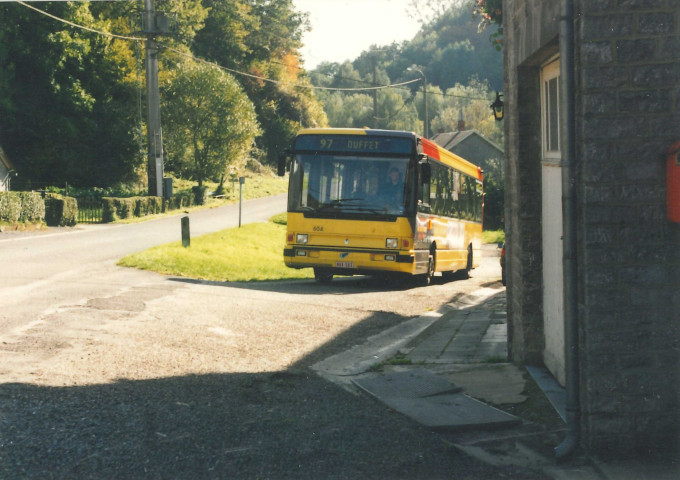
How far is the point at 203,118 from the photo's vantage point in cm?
6078

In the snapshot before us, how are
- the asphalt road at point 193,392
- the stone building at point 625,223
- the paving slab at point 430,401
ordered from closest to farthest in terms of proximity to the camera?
the asphalt road at point 193,392 < the stone building at point 625,223 < the paving slab at point 430,401

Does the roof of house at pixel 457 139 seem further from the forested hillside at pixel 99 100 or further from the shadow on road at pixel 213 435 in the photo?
the shadow on road at pixel 213 435

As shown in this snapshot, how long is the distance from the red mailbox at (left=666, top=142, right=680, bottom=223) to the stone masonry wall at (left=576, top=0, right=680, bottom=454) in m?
0.07

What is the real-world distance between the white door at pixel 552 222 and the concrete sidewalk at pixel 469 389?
0.95 ft

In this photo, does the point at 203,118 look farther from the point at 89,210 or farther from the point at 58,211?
the point at 58,211

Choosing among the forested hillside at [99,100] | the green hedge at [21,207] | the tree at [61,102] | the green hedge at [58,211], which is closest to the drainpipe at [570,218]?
the green hedge at [21,207]

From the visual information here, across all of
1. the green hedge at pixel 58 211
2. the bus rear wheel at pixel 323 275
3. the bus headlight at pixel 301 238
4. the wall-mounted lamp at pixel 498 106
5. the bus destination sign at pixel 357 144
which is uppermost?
the bus destination sign at pixel 357 144

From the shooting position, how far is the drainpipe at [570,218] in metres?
5.32

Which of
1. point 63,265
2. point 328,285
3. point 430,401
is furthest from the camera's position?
point 63,265

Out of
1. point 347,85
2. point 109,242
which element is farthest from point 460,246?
point 347,85

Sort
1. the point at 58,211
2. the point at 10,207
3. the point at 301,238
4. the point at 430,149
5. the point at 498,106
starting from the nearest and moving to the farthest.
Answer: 1. the point at 498,106
2. the point at 301,238
3. the point at 430,149
4. the point at 10,207
5. the point at 58,211

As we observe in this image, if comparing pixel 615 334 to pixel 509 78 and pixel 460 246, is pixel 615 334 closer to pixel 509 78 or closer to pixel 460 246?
pixel 509 78

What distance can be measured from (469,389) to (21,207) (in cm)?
2761

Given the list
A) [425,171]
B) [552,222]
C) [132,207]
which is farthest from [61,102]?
[552,222]
